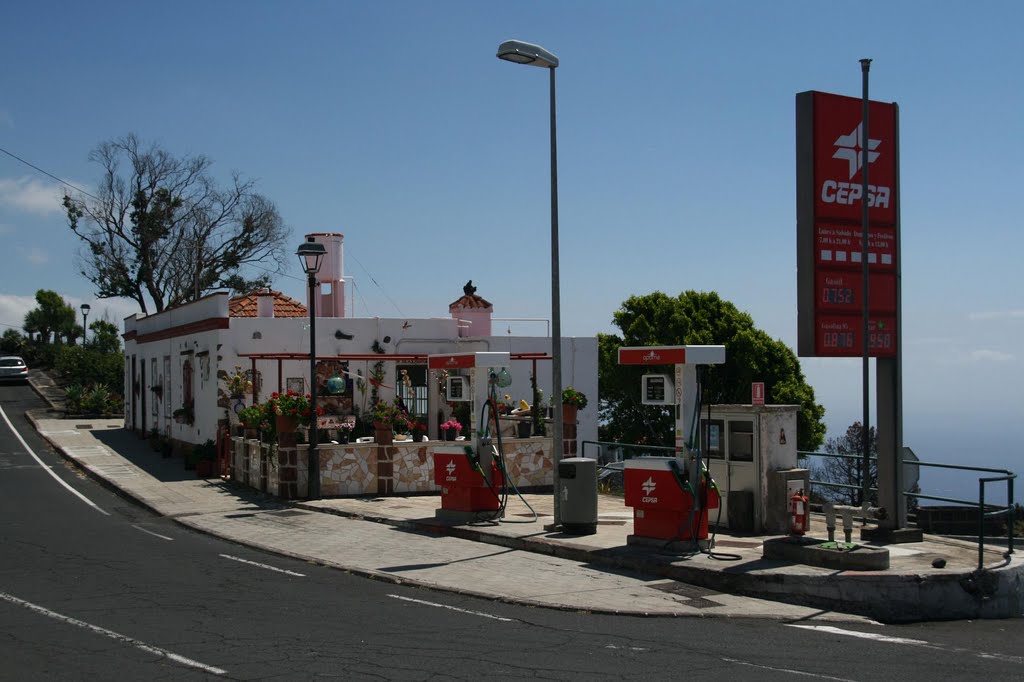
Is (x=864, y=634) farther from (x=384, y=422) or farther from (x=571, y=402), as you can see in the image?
(x=384, y=422)

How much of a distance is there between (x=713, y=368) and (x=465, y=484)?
92.3 ft

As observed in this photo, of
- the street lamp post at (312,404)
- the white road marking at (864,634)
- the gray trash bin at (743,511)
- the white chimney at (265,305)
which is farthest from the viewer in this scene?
the white chimney at (265,305)

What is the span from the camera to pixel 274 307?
92.3 ft

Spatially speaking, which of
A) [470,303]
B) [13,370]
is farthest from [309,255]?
[13,370]

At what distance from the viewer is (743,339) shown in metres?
44.4

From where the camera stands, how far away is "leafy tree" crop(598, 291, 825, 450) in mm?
44094

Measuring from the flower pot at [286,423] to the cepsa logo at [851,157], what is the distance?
1076 centimetres

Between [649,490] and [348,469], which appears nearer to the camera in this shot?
[649,490]

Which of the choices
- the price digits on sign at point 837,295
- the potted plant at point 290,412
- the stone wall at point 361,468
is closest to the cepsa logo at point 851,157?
the price digits on sign at point 837,295

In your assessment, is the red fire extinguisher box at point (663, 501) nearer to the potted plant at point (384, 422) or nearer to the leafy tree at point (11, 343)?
the potted plant at point (384, 422)

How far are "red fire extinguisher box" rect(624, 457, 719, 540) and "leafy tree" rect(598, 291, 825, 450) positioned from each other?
29.2m

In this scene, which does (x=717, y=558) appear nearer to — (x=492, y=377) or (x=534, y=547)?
(x=534, y=547)

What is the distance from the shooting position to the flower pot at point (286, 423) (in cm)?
1995

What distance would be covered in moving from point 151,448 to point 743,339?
24801 millimetres
